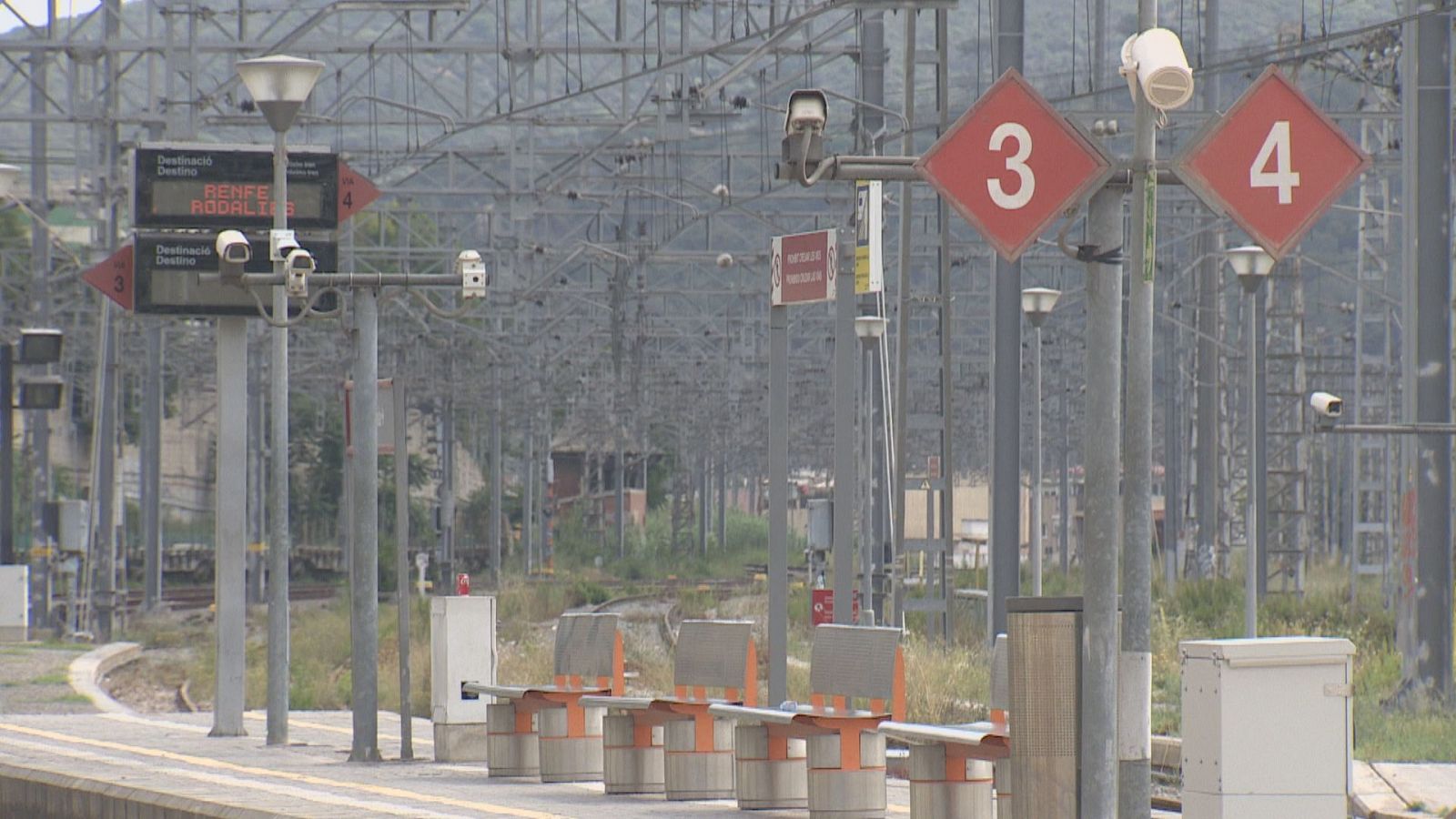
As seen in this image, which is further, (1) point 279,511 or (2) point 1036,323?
(2) point 1036,323

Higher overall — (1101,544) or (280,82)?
(280,82)

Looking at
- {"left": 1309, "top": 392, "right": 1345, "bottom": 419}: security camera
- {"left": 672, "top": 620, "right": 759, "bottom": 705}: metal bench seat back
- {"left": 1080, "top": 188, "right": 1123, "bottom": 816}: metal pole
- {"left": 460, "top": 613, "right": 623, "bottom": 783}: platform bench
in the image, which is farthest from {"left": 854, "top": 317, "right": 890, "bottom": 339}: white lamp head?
{"left": 1080, "top": 188, "right": 1123, "bottom": 816}: metal pole

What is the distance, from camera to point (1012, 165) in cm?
950

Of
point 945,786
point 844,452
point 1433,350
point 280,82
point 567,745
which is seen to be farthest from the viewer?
point 1433,350

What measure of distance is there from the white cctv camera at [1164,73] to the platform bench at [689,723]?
4.88 meters

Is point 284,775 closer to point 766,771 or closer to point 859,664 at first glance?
point 766,771

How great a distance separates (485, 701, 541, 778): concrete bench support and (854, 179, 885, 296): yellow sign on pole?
3397mm

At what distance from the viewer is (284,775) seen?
49.1 feet

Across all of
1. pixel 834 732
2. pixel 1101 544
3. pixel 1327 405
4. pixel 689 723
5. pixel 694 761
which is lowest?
pixel 694 761

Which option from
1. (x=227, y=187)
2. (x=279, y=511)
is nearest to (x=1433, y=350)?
(x=279, y=511)

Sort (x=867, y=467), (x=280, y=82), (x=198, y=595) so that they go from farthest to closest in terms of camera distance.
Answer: (x=198, y=595), (x=867, y=467), (x=280, y=82)

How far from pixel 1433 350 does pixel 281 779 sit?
9.63 metres

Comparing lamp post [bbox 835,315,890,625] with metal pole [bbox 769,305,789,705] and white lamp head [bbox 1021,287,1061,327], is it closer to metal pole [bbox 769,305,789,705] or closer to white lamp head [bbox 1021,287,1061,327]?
white lamp head [bbox 1021,287,1061,327]

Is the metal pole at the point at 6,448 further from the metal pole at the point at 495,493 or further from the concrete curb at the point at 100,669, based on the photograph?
the metal pole at the point at 495,493
